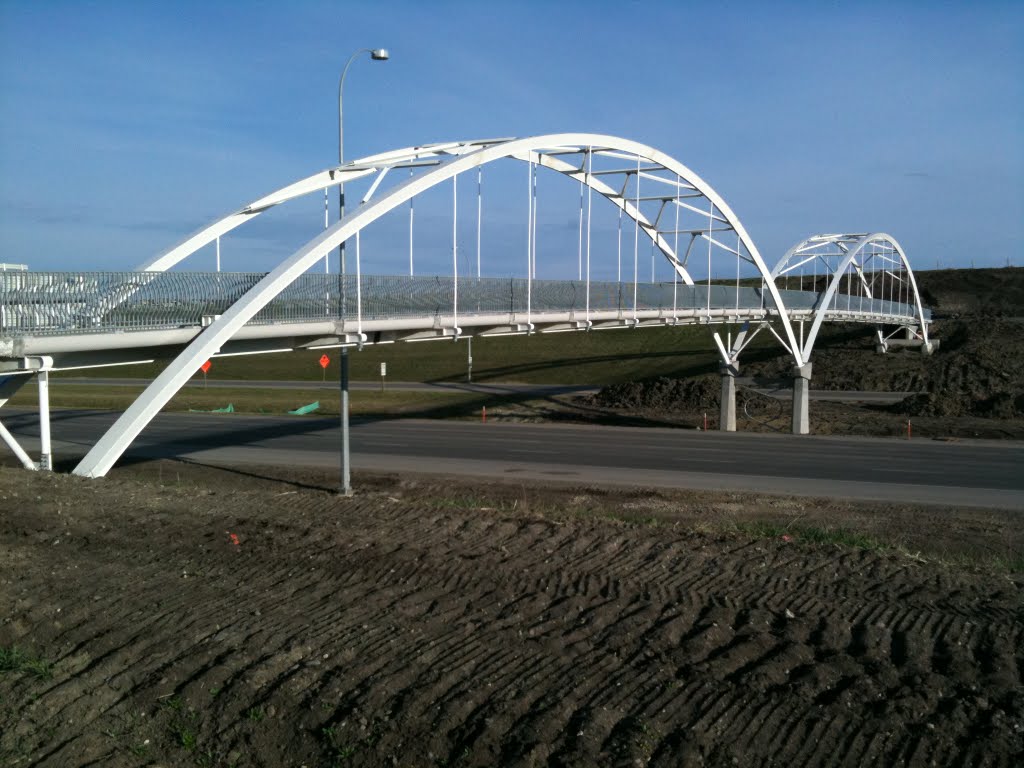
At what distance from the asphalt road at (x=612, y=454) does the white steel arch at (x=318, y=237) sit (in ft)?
26.4

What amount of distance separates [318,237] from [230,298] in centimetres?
225

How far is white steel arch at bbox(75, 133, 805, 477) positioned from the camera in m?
16.6

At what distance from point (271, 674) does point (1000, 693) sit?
5.92 m

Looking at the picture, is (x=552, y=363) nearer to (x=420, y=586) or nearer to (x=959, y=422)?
(x=959, y=422)

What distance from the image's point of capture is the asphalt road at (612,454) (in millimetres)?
23453

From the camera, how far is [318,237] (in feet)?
62.6

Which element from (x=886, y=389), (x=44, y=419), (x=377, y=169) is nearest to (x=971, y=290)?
(x=886, y=389)

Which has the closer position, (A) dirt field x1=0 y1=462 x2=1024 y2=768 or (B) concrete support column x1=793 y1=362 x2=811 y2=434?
(A) dirt field x1=0 y1=462 x2=1024 y2=768

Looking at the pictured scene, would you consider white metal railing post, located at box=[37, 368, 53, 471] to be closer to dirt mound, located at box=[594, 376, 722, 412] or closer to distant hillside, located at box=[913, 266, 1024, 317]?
dirt mound, located at box=[594, 376, 722, 412]

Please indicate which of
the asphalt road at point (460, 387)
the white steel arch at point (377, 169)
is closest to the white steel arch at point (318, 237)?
the white steel arch at point (377, 169)

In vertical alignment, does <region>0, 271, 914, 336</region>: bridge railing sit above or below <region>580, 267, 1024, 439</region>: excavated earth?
above

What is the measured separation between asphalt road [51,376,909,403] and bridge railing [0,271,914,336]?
977 inches

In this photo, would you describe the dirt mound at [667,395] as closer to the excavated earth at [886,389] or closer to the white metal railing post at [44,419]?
the excavated earth at [886,389]

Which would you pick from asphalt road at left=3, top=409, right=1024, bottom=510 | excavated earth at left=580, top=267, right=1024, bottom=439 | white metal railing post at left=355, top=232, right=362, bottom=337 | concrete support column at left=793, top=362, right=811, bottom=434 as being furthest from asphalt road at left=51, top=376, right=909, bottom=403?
white metal railing post at left=355, top=232, right=362, bottom=337
